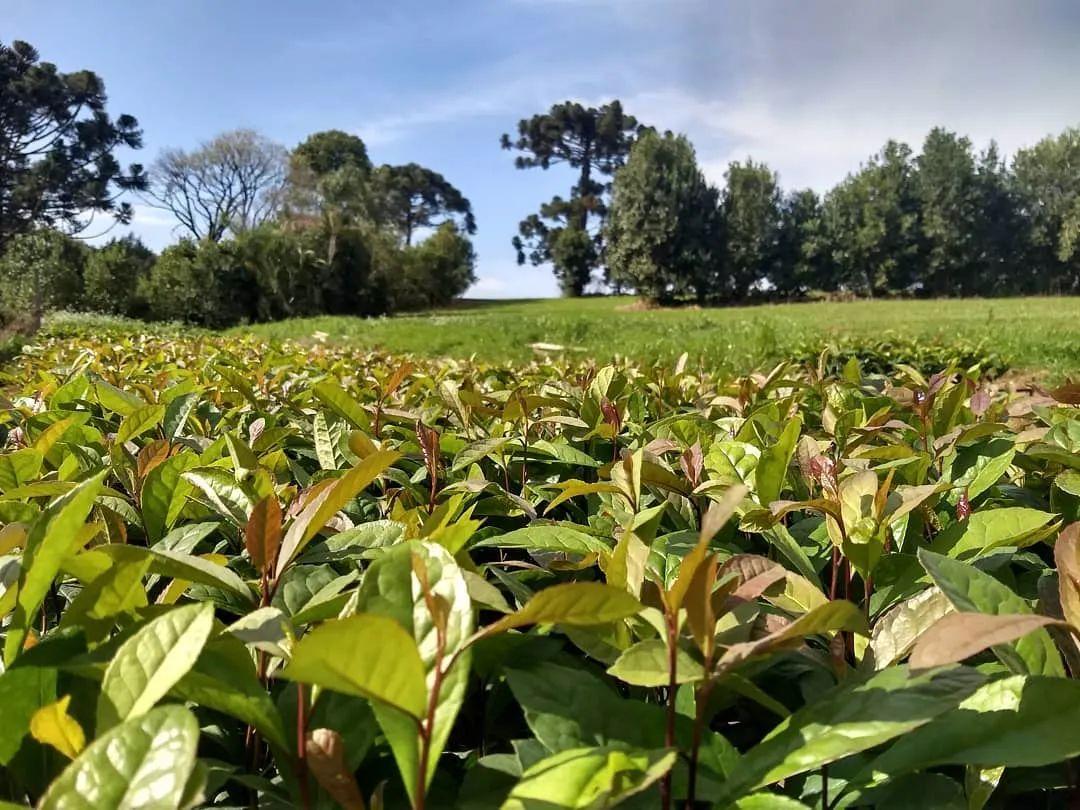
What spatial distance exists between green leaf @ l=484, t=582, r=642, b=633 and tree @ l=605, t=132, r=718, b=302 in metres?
34.7

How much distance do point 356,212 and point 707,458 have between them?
44.7 metres

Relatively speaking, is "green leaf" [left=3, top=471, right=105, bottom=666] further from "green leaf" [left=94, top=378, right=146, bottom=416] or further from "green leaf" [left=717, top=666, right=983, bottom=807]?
"green leaf" [left=94, top=378, right=146, bottom=416]

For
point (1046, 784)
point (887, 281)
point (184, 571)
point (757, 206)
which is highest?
point (757, 206)

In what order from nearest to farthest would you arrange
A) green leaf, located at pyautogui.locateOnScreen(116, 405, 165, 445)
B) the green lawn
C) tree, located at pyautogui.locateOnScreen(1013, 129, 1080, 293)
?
green leaf, located at pyautogui.locateOnScreen(116, 405, 165, 445) → the green lawn → tree, located at pyautogui.locateOnScreen(1013, 129, 1080, 293)

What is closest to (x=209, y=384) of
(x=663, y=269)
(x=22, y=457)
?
(x=22, y=457)

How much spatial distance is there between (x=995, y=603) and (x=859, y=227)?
144 ft

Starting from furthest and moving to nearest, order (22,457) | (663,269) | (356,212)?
Answer: 1. (356,212)
2. (663,269)
3. (22,457)

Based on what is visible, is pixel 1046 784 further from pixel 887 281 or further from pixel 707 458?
pixel 887 281

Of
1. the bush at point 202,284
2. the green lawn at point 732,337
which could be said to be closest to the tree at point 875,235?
the green lawn at point 732,337

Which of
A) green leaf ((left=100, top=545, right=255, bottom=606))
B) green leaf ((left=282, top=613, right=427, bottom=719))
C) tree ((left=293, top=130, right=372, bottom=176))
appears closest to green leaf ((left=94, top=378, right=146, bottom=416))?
green leaf ((left=100, top=545, right=255, bottom=606))

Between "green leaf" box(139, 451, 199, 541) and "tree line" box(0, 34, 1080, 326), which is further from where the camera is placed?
"tree line" box(0, 34, 1080, 326)

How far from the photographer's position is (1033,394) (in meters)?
1.70

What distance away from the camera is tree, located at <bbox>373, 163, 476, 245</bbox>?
5425cm

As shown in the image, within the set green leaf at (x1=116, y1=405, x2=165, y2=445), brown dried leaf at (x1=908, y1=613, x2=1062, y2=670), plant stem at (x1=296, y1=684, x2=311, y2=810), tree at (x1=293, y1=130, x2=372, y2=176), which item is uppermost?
tree at (x1=293, y1=130, x2=372, y2=176)
